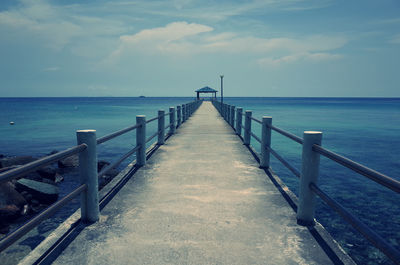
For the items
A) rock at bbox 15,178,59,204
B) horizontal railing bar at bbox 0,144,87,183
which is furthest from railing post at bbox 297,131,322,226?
rock at bbox 15,178,59,204

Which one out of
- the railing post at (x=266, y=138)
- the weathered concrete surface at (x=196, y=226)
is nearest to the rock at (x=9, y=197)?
the weathered concrete surface at (x=196, y=226)

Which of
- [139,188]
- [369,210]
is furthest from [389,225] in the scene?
[139,188]

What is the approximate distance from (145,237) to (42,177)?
34.2ft

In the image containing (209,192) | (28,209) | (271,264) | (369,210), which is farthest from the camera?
(369,210)

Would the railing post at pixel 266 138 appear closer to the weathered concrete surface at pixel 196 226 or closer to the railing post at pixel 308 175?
the weathered concrete surface at pixel 196 226

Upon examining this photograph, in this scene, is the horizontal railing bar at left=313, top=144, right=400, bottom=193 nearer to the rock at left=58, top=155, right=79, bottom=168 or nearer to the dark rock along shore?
the dark rock along shore

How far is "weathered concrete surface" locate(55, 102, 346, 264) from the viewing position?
115 inches

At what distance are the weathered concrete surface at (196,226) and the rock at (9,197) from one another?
3.79 meters

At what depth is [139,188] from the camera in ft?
16.6

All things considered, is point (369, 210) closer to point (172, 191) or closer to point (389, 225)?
point (389, 225)

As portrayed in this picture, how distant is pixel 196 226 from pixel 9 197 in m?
6.14

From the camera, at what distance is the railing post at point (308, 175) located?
3506 millimetres

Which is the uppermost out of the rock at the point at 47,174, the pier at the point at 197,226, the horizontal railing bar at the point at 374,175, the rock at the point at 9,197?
the horizontal railing bar at the point at 374,175

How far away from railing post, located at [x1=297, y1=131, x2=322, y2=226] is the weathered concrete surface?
7.1 inches
